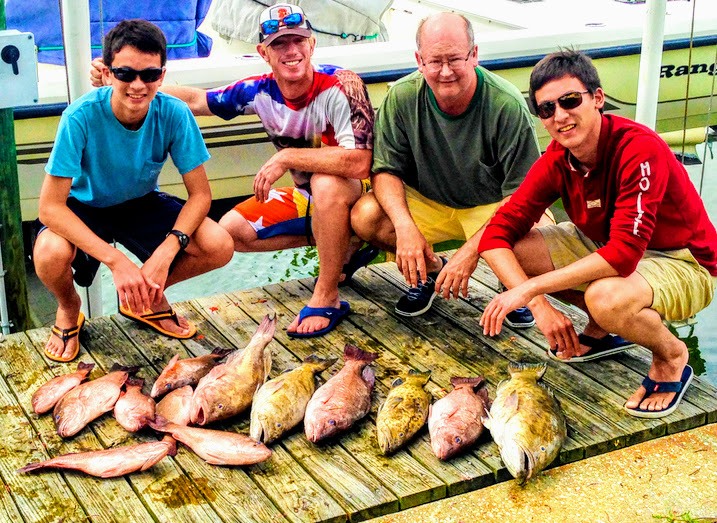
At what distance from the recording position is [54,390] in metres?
3.47

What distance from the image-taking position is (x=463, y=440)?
10.1ft

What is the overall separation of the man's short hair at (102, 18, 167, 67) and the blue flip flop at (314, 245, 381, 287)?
152cm

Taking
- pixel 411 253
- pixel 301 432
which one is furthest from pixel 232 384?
pixel 411 253

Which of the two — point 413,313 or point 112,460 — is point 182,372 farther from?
point 413,313

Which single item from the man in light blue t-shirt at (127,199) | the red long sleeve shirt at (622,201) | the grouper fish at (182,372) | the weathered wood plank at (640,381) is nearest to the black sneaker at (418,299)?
the weathered wood plank at (640,381)

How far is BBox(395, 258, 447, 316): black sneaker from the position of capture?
14.1ft

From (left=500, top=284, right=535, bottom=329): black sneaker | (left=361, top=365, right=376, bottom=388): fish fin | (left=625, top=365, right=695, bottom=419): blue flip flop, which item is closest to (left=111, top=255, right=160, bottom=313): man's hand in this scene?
(left=361, top=365, right=376, bottom=388): fish fin

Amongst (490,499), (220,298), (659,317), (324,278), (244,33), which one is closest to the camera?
(490,499)

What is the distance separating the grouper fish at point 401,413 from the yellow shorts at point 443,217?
95 centimetres

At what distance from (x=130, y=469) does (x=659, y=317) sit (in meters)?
2.01

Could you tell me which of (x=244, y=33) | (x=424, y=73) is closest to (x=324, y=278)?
(x=424, y=73)

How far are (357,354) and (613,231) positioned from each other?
1171mm

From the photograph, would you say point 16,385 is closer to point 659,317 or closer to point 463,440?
point 463,440

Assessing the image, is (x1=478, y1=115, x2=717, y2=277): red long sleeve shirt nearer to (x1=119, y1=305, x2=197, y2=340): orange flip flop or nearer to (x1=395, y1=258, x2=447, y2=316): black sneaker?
(x1=395, y1=258, x2=447, y2=316): black sneaker
